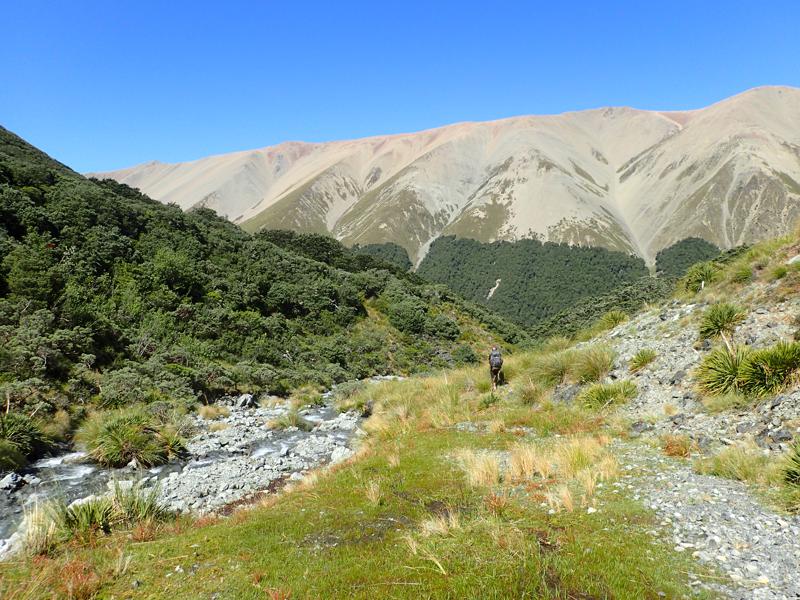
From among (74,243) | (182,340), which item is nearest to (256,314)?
(182,340)

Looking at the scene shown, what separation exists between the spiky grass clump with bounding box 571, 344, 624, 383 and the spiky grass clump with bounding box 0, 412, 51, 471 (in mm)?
18909

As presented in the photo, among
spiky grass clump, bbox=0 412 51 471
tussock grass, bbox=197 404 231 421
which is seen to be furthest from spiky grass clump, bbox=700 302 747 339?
spiky grass clump, bbox=0 412 51 471

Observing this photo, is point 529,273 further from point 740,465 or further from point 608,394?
point 740,465

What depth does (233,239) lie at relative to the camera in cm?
4906

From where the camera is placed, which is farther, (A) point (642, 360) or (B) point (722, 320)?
(A) point (642, 360)

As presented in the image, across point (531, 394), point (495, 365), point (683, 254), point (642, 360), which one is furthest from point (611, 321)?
point (683, 254)

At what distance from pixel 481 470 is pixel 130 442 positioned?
501 inches

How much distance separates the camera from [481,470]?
9.45m

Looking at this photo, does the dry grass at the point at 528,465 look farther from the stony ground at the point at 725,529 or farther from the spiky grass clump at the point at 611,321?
the spiky grass clump at the point at 611,321

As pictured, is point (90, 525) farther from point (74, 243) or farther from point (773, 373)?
point (74, 243)

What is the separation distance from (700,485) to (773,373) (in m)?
4.80

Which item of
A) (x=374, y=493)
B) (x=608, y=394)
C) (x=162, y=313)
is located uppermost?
(x=162, y=313)

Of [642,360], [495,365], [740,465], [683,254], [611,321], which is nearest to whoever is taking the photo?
[740,465]

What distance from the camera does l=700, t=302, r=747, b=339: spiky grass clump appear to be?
14.2 m
